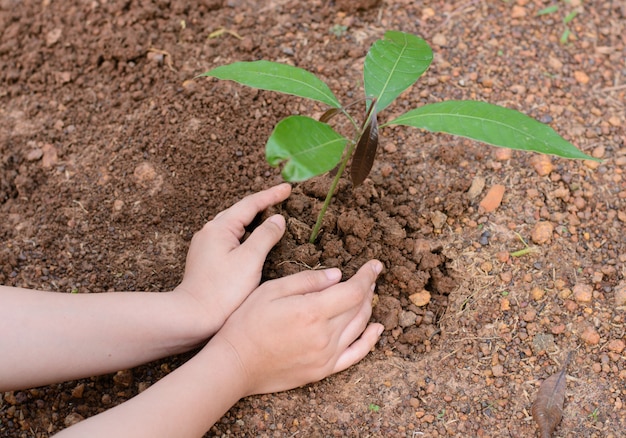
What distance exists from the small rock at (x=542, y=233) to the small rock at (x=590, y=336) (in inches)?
9.1

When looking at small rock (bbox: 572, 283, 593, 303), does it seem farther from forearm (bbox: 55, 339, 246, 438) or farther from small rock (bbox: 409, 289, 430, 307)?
forearm (bbox: 55, 339, 246, 438)

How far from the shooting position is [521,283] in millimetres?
1562

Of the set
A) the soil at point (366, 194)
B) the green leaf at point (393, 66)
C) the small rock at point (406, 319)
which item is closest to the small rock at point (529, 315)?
the soil at point (366, 194)

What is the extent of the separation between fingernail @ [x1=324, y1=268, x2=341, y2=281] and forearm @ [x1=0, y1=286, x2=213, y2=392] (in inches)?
11.0

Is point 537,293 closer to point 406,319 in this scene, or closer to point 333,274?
point 406,319

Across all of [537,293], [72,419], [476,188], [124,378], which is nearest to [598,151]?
[476,188]

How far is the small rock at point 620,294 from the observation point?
60.0 inches

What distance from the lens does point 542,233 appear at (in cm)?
160

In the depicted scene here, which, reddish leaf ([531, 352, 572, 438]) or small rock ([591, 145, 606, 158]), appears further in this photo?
small rock ([591, 145, 606, 158])

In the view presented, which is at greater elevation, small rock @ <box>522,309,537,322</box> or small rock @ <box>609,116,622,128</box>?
small rock @ <box>609,116,622,128</box>

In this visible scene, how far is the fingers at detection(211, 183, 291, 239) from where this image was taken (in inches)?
60.5

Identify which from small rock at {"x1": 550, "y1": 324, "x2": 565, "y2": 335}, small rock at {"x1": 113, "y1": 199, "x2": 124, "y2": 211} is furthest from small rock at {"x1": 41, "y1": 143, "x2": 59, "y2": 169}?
small rock at {"x1": 550, "y1": 324, "x2": 565, "y2": 335}

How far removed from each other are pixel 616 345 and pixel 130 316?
1.04 metres

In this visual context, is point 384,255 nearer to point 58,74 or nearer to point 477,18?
point 477,18
